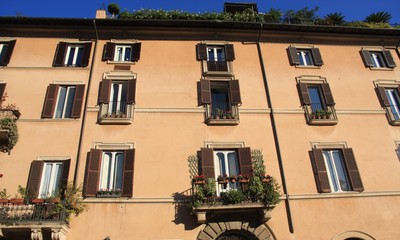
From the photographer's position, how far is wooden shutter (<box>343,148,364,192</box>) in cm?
1294

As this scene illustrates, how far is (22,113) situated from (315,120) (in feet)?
39.9

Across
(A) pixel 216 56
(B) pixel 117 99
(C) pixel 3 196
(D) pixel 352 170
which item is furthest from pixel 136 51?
(D) pixel 352 170

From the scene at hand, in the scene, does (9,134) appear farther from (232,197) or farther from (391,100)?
(391,100)

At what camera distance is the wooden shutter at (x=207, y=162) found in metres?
12.5

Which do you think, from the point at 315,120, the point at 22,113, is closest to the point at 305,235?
the point at 315,120

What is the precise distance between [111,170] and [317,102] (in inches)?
377

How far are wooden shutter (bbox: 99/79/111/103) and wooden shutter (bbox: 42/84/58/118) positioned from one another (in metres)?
1.94

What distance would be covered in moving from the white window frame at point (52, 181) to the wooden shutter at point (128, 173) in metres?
2.41

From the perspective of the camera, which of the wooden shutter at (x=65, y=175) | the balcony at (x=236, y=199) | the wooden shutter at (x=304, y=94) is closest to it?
the balcony at (x=236, y=199)

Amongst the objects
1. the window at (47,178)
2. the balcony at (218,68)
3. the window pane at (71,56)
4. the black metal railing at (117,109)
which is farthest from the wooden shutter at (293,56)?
the window at (47,178)

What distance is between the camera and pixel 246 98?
14820 millimetres

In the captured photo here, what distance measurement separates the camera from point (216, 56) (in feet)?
53.8

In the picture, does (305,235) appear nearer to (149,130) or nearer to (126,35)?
(149,130)

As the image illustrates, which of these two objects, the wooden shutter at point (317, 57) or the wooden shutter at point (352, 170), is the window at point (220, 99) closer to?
the wooden shutter at point (317, 57)
